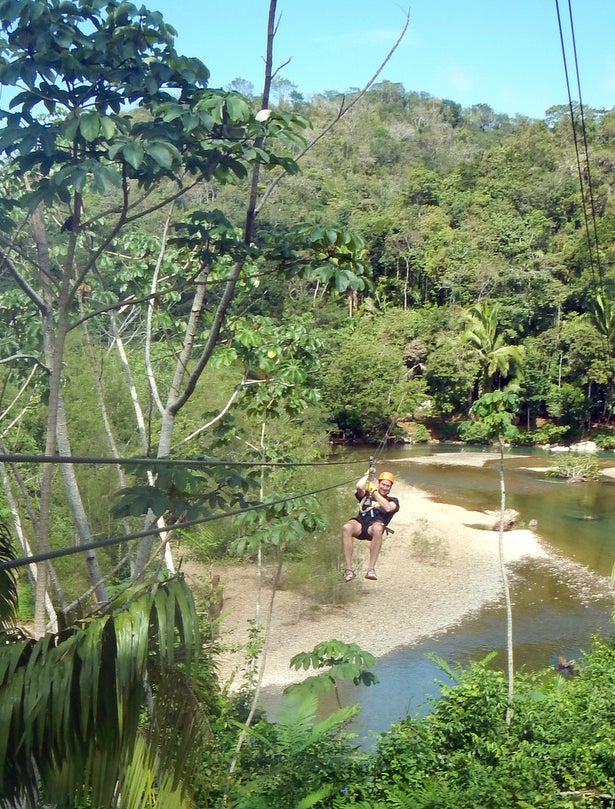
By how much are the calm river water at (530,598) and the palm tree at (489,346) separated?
4925 mm

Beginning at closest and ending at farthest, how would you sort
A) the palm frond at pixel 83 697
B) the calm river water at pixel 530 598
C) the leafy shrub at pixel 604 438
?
the palm frond at pixel 83 697, the calm river water at pixel 530 598, the leafy shrub at pixel 604 438

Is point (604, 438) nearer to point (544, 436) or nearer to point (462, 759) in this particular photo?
point (544, 436)

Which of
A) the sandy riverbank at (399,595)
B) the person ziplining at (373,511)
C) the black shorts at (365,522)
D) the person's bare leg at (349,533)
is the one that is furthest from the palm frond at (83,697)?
the sandy riverbank at (399,595)

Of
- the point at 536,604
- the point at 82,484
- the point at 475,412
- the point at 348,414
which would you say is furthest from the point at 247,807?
the point at 348,414

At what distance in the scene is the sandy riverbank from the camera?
38.5 feet

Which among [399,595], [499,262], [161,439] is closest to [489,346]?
[499,262]

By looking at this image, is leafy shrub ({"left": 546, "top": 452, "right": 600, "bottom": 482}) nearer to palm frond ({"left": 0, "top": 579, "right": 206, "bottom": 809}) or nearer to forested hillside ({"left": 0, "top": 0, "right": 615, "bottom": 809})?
forested hillside ({"left": 0, "top": 0, "right": 615, "bottom": 809})

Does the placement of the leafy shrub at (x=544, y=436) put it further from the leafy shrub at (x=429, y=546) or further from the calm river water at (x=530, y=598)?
the leafy shrub at (x=429, y=546)

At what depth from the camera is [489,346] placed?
1117 inches

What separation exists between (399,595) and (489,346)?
52.5ft

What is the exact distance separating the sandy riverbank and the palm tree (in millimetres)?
9728

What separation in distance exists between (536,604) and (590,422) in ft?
61.9

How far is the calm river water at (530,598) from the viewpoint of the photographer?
32.1 ft

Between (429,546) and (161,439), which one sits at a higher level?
(161,439)
